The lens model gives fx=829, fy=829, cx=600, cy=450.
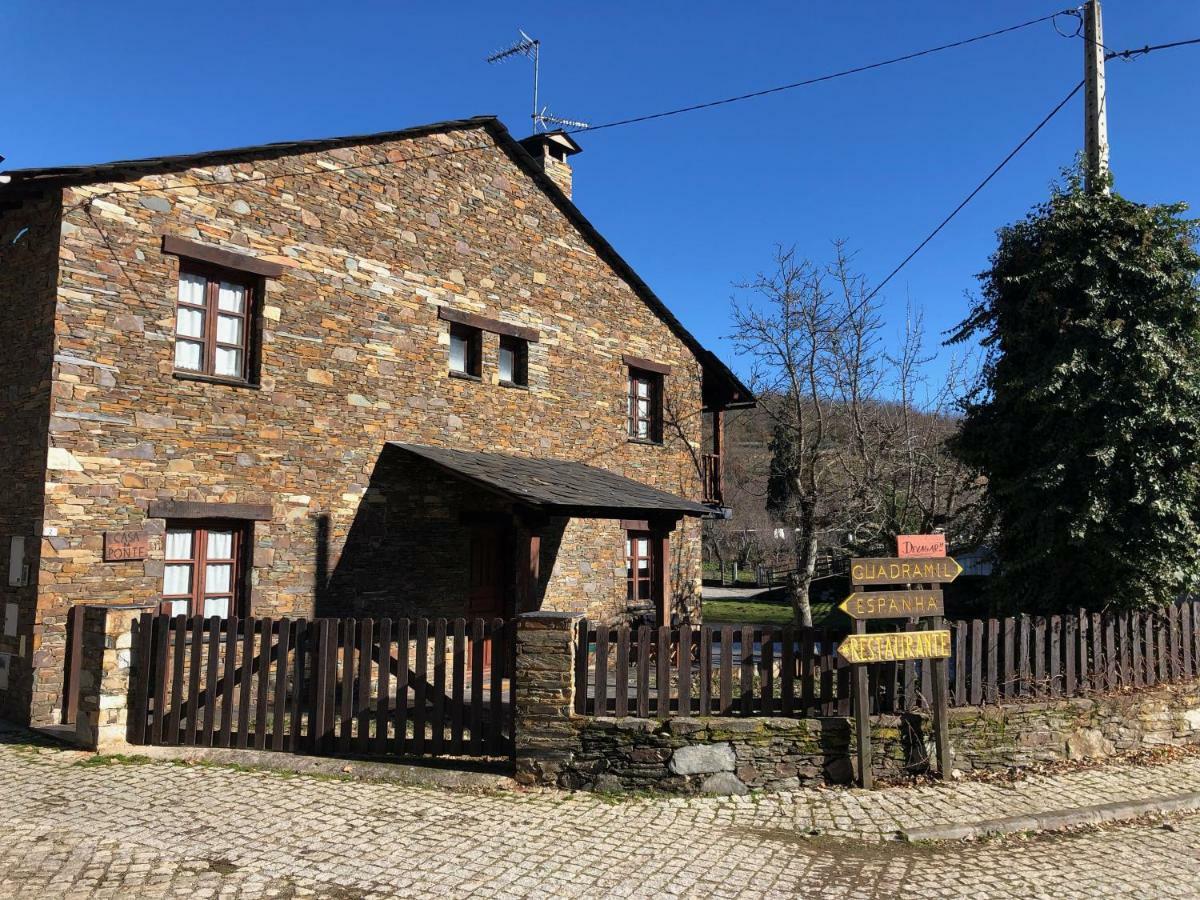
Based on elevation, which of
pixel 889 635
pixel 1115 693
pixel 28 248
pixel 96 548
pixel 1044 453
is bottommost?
pixel 1115 693

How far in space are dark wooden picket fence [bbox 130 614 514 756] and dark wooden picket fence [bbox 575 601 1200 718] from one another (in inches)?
37.6

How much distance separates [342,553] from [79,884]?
240 inches

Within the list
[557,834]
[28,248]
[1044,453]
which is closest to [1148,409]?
[1044,453]

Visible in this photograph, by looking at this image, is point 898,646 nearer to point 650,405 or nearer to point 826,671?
point 826,671

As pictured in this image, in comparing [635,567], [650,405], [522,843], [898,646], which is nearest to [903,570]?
[898,646]

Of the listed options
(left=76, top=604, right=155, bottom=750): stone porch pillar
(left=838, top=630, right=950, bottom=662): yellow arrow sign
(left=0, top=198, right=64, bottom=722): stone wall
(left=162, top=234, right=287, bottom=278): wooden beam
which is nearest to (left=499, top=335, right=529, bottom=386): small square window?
(left=162, top=234, right=287, bottom=278): wooden beam

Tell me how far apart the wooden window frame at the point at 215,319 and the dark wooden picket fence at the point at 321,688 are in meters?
3.22

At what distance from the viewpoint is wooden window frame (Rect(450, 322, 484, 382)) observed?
12789 mm

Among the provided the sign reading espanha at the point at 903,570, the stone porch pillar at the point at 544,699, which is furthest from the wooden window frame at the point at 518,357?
the sign reading espanha at the point at 903,570

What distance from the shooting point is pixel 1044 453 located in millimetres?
9430

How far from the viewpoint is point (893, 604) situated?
6.88 metres

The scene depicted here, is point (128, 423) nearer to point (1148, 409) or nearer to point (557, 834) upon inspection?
point (557, 834)

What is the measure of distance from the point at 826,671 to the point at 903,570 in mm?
1075

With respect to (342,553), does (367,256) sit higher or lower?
higher
